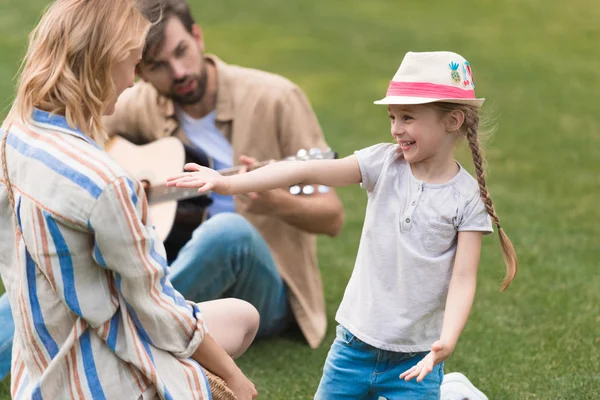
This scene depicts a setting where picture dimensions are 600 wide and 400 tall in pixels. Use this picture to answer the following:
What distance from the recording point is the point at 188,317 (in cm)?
224

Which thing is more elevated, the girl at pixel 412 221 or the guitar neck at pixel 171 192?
the girl at pixel 412 221

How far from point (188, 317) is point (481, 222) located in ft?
2.57

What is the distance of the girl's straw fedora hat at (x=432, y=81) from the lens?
2.46 metres

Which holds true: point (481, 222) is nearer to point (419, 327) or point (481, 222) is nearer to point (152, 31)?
point (419, 327)

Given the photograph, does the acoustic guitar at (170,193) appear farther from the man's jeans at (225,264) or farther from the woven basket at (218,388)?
the woven basket at (218,388)

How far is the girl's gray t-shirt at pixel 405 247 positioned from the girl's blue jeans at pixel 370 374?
0.19 feet

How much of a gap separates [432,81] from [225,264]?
1413mm

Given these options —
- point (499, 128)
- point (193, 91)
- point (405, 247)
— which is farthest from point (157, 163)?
point (499, 128)

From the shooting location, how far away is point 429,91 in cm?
246

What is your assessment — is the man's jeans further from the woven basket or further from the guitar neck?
the woven basket

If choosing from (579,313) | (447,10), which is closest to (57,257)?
(579,313)

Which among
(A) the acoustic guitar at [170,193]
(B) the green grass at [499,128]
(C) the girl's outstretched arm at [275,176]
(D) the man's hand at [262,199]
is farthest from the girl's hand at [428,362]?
(A) the acoustic guitar at [170,193]

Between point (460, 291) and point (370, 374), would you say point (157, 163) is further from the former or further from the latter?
point (460, 291)

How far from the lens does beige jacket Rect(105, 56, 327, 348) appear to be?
3855mm
